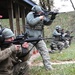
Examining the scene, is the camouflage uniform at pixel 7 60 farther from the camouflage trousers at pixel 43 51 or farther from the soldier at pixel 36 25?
the camouflage trousers at pixel 43 51

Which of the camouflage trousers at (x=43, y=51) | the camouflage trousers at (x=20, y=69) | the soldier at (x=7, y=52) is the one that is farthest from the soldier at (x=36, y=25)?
the soldier at (x=7, y=52)

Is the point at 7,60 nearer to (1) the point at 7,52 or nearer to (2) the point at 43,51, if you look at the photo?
(1) the point at 7,52

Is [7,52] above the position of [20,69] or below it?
above

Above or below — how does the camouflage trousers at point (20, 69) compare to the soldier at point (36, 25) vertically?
below

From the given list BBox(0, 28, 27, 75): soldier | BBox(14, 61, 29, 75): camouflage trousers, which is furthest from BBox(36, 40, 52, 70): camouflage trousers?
BBox(0, 28, 27, 75): soldier

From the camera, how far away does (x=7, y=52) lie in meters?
5.92

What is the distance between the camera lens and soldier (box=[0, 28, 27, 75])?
5.93 m

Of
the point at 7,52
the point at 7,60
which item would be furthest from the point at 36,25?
the point at 7,52

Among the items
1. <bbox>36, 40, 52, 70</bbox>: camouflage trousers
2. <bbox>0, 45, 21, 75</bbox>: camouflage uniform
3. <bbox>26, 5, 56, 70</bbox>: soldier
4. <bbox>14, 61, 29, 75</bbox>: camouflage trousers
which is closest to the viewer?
<bbox>0, 45, 21, 75</bbox>: camouflage uniform

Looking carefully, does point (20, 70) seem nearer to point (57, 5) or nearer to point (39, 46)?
point (39, 46)

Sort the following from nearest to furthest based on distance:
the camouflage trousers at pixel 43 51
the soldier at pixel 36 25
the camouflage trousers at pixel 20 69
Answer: the camouflage trousers at pixel 20 69 < the soldier at pixel 36 25 < the camouflage trousers at pixel 43 51

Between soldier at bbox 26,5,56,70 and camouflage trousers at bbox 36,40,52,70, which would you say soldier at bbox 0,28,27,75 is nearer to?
soldier at bbox 26,5,56,70

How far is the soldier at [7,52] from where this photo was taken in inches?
234

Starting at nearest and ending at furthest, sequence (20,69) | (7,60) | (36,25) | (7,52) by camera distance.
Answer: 1. (7,52)
2. (7,60)
3. (20,69)
4. (36,25)
